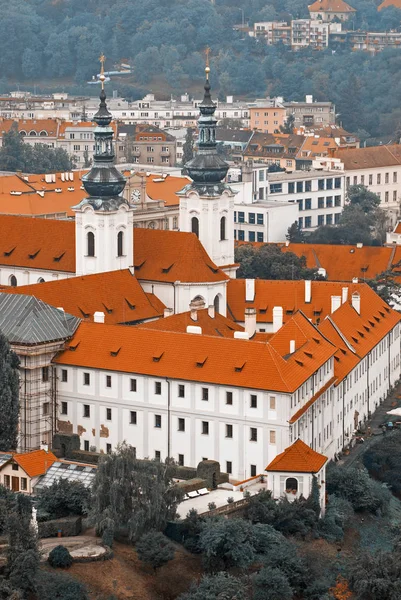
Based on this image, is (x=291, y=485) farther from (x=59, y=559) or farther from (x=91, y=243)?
(x=91, y=243)

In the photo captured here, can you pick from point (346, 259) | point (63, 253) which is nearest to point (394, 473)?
point (63, 253)

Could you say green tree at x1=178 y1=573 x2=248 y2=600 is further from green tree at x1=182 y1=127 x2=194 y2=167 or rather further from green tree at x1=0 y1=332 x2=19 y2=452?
green tree at x1=182 y1=127 x2=194 y2=167

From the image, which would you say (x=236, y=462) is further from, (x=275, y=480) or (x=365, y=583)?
(x=365, y=583)

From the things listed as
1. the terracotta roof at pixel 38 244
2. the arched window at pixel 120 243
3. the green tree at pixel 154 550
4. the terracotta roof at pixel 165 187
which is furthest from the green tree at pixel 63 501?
the terracotta roof at pixel 165 187

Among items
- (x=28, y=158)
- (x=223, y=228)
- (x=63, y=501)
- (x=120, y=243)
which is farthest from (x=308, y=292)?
(x=28, y=158)

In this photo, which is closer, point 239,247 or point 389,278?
point 389,278

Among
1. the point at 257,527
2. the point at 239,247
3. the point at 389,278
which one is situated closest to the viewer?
the point at 257,527

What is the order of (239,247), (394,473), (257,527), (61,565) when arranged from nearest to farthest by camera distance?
(61,565), (257,527), (394,473), (239,247)

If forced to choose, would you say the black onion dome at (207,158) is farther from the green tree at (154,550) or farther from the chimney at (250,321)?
the green tree at (154,550)
